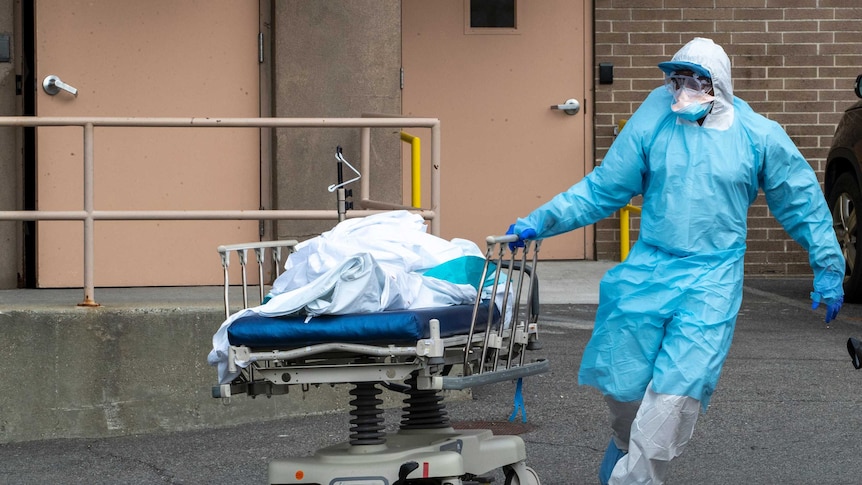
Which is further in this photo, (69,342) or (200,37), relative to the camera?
(200,37)

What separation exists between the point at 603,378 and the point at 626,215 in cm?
644

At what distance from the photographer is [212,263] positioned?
940 cm

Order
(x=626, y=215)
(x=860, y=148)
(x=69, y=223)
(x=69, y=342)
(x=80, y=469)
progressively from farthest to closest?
1. (x=626, y=215)
2. (x=860, y=148)
3. (x=69, y=223)
4. (x=69, y=342)
5. (x=80, y=469)

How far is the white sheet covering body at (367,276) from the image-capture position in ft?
14.6

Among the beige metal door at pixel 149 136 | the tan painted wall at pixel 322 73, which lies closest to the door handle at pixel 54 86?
the beige metal door at pixel 149 136

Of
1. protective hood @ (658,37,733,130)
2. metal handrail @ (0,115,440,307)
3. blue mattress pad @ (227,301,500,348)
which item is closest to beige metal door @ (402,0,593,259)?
metal handrail @ (0,115,440,307)

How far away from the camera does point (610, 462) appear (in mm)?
5359

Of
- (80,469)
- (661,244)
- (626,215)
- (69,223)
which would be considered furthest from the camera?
(626,215)

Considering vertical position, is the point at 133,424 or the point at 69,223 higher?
the point at 69,223

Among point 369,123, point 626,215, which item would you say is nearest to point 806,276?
point 626,215

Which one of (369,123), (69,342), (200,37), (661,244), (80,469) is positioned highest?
(200,37)

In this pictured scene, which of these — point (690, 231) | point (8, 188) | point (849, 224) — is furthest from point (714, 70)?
point (8, 188)

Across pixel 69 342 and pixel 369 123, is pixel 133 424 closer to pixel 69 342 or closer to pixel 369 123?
pixel 69 342

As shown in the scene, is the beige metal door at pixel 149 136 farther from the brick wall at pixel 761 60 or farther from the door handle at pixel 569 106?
the brick wall at pixel 761 60
